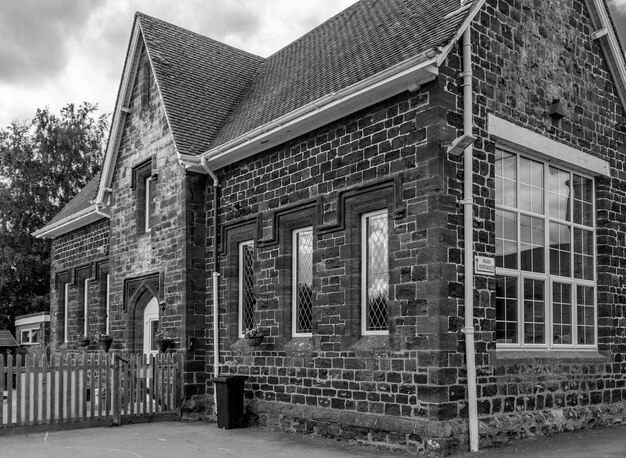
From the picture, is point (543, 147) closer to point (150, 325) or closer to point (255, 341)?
point (255, 341)

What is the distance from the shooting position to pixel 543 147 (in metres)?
13.2

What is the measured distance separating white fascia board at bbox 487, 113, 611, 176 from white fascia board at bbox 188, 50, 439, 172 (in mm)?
1782

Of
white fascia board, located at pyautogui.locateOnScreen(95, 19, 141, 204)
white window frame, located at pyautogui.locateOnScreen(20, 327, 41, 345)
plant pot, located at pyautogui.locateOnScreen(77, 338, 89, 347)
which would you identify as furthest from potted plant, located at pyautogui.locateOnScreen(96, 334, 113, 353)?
white window frame, located at pyautogui.locateOnScreen(20, 327, 41, 345)

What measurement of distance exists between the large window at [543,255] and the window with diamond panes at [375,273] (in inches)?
72.7

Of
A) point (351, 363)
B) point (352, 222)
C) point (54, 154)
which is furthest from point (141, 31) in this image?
point (54, 154)

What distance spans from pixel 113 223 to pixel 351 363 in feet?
33.6

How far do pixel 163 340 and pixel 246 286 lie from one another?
2.45 m

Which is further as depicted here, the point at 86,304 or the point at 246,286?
the point at 86,304

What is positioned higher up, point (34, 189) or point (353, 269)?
point (34, 189)

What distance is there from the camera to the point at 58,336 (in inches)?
995

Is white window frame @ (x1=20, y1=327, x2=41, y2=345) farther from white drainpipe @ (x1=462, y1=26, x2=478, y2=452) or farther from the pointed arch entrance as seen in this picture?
white drainpipe @ (x1=462, y1=26, x2=478, y2=452)

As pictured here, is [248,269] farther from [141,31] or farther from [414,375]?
[141,31]

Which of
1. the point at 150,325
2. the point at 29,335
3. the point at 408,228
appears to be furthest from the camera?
the point at 29,335

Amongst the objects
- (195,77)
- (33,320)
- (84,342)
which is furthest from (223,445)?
(33,320)
